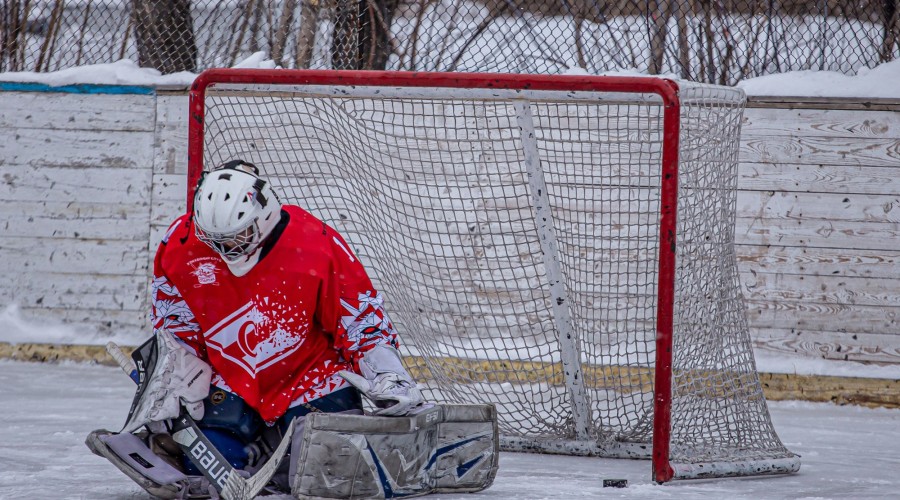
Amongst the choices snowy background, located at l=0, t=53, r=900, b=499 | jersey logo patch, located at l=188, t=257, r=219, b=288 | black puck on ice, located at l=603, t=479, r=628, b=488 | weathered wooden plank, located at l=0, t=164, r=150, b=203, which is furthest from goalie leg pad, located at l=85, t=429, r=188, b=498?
weathered wooden plank, located at l=0, t=164, r=150, b=203

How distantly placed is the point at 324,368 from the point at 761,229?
2781mm

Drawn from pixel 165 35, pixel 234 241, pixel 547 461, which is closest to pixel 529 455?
pixel 547 461

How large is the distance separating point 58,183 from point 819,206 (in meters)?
3.78

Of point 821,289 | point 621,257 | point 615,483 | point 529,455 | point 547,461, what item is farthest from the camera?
point 821,289

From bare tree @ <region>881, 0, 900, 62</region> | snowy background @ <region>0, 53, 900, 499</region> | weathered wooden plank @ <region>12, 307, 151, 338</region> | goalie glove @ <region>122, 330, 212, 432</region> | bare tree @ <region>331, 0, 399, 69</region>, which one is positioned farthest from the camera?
bare tree @ <region>331, 0, 399, 69</region>

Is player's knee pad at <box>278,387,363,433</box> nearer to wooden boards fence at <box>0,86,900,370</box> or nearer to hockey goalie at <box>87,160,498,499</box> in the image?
hockey goalie at <box>87,160,498,499</box>

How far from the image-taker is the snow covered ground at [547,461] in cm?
272

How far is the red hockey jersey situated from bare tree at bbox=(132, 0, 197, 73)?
3.10 meters

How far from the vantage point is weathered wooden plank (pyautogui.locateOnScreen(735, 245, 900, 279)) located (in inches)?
183

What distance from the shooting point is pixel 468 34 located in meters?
5.32

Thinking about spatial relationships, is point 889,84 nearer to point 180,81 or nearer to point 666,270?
point 666,270

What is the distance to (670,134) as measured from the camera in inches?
112

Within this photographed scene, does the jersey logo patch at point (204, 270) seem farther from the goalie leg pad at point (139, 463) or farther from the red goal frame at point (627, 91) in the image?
the red goal frame at point (627, 91)

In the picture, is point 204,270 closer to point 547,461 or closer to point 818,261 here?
point 547,461
